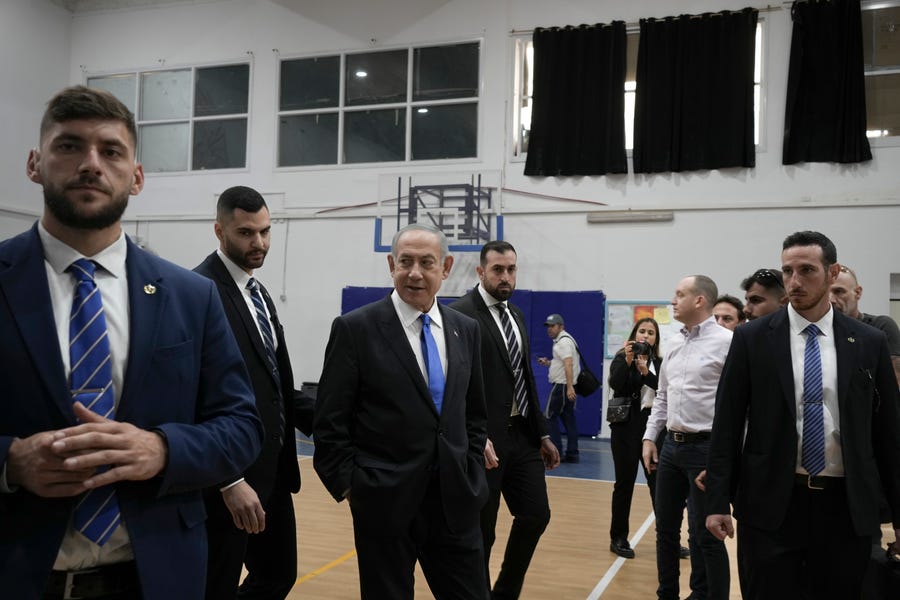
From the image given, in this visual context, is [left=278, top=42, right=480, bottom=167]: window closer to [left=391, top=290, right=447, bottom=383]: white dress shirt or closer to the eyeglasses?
the eyeglasses

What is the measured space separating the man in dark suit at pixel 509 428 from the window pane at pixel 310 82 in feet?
36.5

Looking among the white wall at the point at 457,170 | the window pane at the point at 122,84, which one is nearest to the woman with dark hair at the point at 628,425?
the white wall at the point at 457,170

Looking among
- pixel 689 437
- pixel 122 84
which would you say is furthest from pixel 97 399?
pixel 122 84

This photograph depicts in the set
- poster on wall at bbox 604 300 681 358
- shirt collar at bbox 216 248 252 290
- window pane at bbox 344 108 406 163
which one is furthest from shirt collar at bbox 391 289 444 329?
window pane at bbox 344 108 406 163

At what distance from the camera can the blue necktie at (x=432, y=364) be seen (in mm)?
3107

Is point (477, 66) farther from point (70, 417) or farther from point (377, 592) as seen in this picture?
point (70, 417)

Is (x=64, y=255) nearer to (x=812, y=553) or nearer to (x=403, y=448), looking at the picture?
(x=403, y=448)

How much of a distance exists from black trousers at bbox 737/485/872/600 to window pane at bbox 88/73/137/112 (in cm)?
1612

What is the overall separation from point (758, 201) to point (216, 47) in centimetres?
1094

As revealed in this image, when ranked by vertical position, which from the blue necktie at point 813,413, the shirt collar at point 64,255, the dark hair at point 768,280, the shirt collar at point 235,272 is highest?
the dark hair at point 768,280

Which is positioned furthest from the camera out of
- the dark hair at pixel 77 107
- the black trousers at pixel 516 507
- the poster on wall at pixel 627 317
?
the poster on wall at pixel 627 317

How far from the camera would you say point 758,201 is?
39.5 ft

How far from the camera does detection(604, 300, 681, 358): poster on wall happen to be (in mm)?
12414

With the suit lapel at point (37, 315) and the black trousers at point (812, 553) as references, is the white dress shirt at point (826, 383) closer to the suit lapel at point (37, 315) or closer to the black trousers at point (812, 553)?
the black trousers at point (812, 553)
